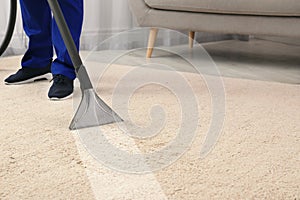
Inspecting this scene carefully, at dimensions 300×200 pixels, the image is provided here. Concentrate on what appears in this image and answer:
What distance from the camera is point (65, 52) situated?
180 centimetres

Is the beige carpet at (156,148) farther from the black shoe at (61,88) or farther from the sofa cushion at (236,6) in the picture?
the sofa cushion at (236,6)

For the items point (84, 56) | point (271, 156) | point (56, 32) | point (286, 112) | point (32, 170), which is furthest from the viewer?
point (84, 56)

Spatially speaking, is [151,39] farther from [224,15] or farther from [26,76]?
[26,76]

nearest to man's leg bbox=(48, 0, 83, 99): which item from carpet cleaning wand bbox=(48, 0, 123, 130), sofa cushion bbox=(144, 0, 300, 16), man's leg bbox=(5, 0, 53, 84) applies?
man's leg bbox=(5, 0, 53, 84)

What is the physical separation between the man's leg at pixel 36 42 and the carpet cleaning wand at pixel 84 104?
21.9 inches

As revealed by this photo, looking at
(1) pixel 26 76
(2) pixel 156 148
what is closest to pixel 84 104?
(2) pixel 156 148

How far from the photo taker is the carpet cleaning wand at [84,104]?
4.62ft

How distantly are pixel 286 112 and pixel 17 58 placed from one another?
5.19 feet

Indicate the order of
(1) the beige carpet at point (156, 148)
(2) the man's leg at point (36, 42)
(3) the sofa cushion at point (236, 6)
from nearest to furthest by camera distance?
(1) the beige carpet at point (156, 148), (2) the man's leg at point (36, 42), (3) the sofa cushion at point (236, 6)

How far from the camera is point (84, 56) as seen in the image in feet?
8.86

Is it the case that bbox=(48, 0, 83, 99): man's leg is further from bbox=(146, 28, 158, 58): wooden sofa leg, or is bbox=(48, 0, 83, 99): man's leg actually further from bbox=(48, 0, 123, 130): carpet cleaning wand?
bbox=(146, 28, 158, 58): wooden sofa leg

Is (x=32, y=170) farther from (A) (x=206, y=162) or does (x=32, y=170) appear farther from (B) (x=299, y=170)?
(B) (x=299, y=170)

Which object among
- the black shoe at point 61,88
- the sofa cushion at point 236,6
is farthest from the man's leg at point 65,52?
the sofa cushion at point 236,6

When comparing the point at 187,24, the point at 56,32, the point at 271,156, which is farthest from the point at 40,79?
the point at 271,156
